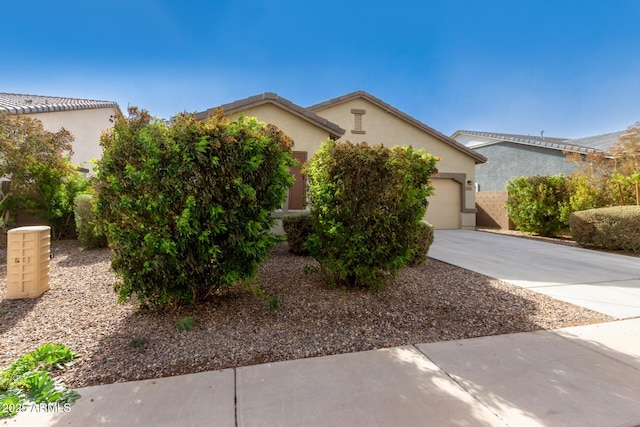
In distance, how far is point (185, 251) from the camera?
3.37 meters

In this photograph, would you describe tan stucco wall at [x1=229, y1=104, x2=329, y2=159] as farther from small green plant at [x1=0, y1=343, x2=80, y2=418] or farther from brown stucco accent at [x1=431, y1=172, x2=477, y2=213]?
small green plant at [x1=0, y1=343, x2=80, y2=418]

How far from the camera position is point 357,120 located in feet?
42.2

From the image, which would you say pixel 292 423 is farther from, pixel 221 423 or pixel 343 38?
pixel 343 38

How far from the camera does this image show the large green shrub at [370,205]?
397 cm

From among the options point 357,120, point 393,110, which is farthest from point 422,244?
point 393,110

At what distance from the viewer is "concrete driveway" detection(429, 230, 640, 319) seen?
4.55 metres

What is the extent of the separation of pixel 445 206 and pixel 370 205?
11214 mm

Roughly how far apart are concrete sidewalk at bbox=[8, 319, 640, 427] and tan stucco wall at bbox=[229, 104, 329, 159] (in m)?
7.35

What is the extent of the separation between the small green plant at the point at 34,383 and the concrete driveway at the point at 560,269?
19.7 feet

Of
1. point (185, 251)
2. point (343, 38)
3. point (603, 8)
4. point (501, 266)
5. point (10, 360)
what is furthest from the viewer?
point (343, 38)

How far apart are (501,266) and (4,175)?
12.4 meters

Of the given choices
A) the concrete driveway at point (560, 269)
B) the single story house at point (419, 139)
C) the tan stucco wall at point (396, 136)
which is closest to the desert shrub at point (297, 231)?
the concrete driveway at point (560, 269)

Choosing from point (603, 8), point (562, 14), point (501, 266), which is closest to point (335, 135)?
point (501, 266)

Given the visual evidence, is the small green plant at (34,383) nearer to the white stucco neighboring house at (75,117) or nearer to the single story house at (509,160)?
the white stucco neighboring house at (75,117)
